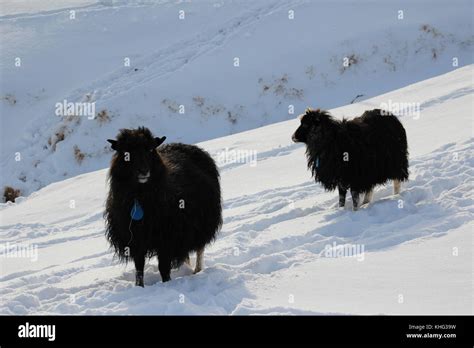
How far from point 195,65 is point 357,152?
1918 centimetres

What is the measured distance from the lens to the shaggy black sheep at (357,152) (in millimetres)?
11508

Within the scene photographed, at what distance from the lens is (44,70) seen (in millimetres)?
30734

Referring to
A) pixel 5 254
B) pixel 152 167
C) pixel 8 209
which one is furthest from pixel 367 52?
pixel 152 167

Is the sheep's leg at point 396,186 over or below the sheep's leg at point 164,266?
over

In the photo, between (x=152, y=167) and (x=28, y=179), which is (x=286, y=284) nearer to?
(x=152, y=167)

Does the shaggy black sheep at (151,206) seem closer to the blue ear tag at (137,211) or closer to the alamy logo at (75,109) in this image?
the blue ear tag at (137,211)

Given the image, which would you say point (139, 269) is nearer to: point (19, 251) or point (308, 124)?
point (308, 124)

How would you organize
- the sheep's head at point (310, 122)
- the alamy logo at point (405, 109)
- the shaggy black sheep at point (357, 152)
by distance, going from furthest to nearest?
the alamy logo at point (405, 109), the sheep's head at point (310, 122), the shaggy black sheep at point (357, 152)

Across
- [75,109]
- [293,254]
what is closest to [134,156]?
[293,254]

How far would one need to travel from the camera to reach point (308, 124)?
1210 centimetres

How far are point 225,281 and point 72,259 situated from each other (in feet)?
12.1

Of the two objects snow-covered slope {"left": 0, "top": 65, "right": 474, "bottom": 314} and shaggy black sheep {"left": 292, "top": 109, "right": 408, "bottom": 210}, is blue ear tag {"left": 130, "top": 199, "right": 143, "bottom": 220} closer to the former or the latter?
snow-covered slope {"left": 0, "top": 65, "right": 474, "bottom": 314}
